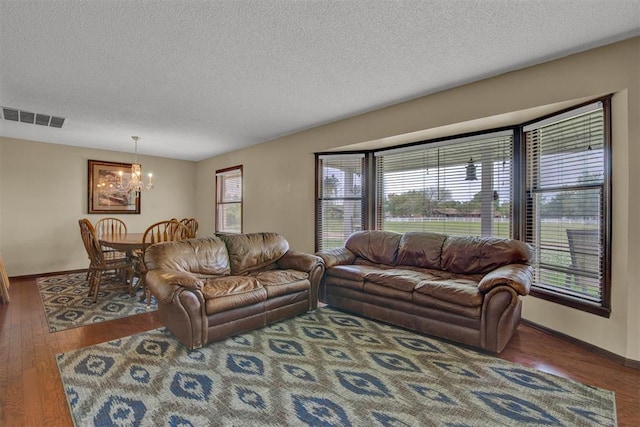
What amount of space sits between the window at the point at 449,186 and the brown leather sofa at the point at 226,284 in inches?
58.8

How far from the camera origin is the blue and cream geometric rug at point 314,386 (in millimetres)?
1747

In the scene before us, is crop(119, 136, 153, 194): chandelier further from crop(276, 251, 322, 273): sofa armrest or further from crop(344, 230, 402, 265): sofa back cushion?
crop(344, 230, 402, 265): sofa back cushion

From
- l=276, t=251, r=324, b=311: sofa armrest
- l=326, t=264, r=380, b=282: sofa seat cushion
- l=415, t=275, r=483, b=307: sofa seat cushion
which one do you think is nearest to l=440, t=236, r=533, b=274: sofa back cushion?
l=415, t=275, r=483, b=307: sofa seat cushion

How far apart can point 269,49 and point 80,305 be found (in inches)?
148

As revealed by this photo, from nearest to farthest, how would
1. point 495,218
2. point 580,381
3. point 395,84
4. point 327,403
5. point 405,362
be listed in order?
point 327,403
point 580,381
point 405,362
point 395,84
point 495,218

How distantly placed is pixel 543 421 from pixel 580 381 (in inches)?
26.6

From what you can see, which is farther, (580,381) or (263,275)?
(263,275)

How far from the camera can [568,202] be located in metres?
2.85

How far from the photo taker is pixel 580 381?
212 centimetres

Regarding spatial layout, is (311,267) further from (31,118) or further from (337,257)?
(31,118)

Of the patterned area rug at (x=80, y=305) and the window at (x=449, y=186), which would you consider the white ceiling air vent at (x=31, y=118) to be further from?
the window at (x=449, y=186)

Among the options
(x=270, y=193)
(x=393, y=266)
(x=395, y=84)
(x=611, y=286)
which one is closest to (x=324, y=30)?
(x=395, y=84)

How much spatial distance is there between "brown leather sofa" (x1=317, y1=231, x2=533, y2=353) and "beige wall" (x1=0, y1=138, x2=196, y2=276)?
5.02 meters

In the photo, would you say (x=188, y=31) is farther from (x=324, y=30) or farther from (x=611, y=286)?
(x=611, y=286)
